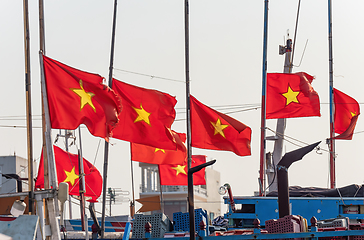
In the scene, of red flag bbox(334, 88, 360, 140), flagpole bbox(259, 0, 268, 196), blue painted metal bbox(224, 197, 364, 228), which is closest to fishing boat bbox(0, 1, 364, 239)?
blue painted metal bbox(224, 197, 364, 228)

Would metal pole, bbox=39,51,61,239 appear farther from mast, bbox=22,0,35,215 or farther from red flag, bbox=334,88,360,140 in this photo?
red flag, bbox=334,88,360,140

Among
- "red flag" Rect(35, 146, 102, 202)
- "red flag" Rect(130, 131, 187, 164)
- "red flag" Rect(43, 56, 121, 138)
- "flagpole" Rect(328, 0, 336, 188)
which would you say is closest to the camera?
Answer: "red flag" Rect(43, 56, 121, 138)

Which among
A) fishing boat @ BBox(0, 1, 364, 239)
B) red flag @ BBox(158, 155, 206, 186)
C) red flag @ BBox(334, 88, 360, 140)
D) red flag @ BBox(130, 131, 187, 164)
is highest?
red flag @ BBox(334, 88, 360, 140)

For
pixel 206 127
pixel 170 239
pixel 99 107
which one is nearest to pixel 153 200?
pixel 206 127

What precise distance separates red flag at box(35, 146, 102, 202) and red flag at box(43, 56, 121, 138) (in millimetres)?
7661

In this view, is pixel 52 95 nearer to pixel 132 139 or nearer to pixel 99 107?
pixel 99 107

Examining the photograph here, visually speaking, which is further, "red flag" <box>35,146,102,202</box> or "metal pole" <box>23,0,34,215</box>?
"red flag" <box>35,146,102,202</box>

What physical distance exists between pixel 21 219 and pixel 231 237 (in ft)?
31.4

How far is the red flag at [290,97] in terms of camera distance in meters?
27.0

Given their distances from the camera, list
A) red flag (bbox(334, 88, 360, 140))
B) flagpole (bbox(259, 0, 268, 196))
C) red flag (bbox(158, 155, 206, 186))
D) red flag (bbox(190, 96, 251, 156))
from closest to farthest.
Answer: red flag (bbox(190, 96, 251, 156)) → flagpole (bbox(259, 0, 268, 196)) → red flag (bbox(334, 88, 360, 140)) → red flag (bbox(158, 155, 206, 186))

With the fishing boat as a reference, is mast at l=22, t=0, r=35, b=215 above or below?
above

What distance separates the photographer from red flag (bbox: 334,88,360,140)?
30477 millimetres

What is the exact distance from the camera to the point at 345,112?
3086cm

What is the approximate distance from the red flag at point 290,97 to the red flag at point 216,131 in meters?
3.85
